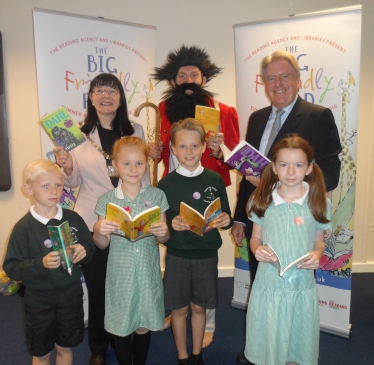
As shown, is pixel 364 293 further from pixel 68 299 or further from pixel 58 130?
pixel 58 130

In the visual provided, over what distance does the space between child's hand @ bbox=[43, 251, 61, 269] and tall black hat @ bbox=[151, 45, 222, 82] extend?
5.33 feet

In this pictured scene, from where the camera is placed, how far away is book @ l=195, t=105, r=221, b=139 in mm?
2447

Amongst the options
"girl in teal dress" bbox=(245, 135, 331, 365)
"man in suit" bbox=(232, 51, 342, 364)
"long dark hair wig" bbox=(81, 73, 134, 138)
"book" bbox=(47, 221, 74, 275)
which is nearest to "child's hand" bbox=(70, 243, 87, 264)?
"book" bbox=(47, 221, 74, 275)

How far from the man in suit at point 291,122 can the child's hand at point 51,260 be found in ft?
4.00

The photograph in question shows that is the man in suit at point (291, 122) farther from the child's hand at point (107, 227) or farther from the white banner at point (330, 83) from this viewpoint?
the child's hand at point (107, 227)

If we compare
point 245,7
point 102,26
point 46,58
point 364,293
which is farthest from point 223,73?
point 364,293

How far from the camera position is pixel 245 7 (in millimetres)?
3871

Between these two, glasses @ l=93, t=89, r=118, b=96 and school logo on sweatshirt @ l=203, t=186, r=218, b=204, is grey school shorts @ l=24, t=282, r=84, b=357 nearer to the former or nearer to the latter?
school logo on sweatshirt @ l=203, t=186, r=218, b=204

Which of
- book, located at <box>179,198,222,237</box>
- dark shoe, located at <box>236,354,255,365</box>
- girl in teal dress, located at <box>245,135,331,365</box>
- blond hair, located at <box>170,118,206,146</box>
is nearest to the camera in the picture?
girl in teal dress, located at <box>245,135,331,365</box>

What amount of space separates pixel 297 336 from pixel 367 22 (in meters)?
3.51

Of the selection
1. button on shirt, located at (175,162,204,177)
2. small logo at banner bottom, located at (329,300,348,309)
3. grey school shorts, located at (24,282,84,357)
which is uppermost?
button on shirt, located at (175,162,204,177)

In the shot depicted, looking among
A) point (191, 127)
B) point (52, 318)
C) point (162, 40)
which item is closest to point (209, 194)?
point (191, 127)

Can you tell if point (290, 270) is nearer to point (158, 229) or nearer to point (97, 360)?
point (158, 229)

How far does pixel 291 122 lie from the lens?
2.27 m
